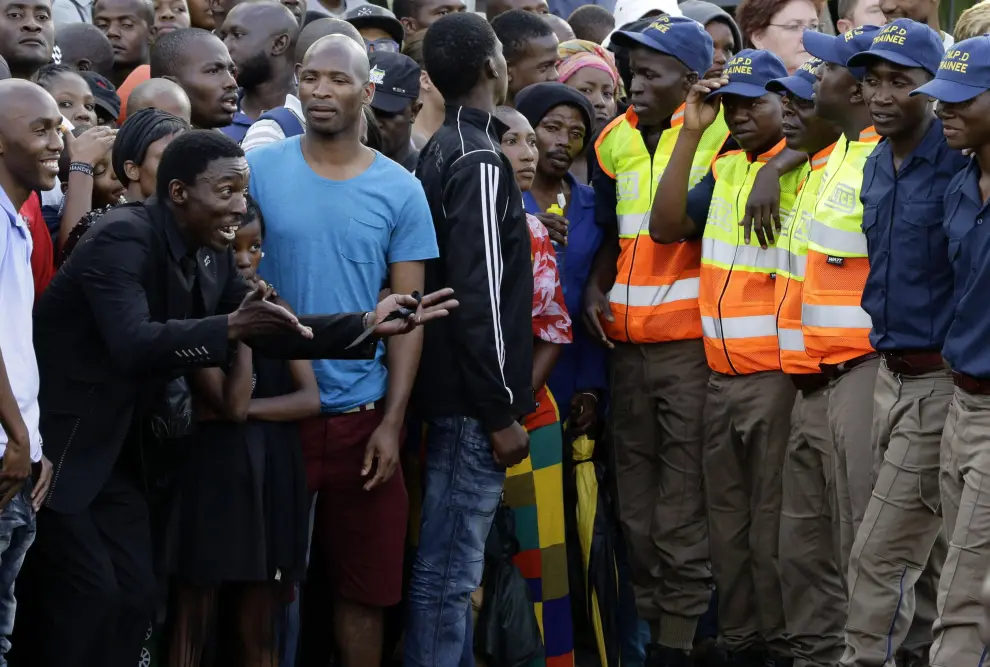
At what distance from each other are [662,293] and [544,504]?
3.60ft

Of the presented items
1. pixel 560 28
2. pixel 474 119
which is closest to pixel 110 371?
pixel 474 119

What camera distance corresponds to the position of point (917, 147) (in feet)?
17.7

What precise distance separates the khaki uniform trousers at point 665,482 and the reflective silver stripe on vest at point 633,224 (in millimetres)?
502

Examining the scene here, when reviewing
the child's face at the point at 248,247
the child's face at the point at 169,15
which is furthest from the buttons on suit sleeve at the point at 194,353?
the child's face at the point at 169,15

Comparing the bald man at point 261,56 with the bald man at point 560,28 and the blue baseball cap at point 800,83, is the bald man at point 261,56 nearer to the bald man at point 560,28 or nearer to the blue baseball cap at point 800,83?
the bald man at point 560,28

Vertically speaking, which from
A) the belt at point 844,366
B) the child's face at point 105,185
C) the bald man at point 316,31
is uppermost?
the bald man at point 316,31

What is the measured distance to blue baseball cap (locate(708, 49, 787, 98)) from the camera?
6117 mm

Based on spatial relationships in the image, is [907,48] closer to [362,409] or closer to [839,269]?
[839,269]

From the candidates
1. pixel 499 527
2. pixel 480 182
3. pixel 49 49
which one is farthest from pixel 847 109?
pixel 49 49

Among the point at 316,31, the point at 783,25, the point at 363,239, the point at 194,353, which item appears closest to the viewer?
the point at 194,353

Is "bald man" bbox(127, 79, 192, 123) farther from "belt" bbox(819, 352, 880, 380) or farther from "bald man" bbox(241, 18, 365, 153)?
"belt" bbox(819, 352, 880, 380)

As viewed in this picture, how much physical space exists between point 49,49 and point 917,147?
3.79m

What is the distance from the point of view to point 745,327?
6117 mm

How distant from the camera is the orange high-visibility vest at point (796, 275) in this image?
5.93 meters
